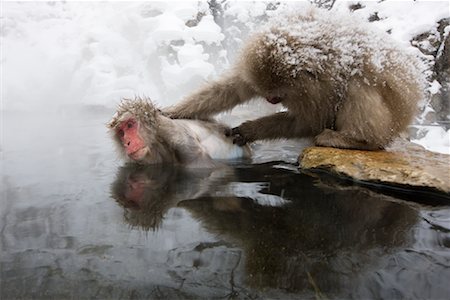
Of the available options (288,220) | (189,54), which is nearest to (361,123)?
(288,220)

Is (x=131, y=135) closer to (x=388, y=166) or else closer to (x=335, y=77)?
(x=335, y=77)

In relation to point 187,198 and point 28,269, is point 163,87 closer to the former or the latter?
point 187,198

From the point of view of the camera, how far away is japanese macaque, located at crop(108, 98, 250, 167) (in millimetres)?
2420

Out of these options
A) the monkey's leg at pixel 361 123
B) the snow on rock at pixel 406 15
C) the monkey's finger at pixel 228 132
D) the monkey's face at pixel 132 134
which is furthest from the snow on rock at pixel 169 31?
the monkey's leg at pixel 361 123

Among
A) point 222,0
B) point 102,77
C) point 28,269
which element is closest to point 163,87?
point 102,77

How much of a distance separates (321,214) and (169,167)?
46.4 inches

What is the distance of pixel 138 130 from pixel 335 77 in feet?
3.87

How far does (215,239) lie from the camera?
4.09ft

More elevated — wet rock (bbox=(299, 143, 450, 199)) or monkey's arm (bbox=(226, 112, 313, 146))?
monkey's arm (bbox=(226, 112, 313, 146))

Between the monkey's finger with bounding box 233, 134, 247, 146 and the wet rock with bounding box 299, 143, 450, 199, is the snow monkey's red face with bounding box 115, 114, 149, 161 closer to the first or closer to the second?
the monkey's finger with bounding box 233, 134, 247, 146

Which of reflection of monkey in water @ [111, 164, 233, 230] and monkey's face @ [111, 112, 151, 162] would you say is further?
monkey's face @ [111, 112, 151, 162]

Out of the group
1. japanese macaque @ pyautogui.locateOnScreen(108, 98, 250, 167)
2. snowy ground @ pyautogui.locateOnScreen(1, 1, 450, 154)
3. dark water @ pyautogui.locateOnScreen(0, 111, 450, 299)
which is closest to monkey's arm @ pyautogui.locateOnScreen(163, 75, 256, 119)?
japanese macaque @ pyautogui.locateOnScreen(108, 98, 250, 167)

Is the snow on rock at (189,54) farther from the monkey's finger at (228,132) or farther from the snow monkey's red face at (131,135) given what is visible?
the snow monkey's red face at (131,135)

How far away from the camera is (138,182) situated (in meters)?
2.09
